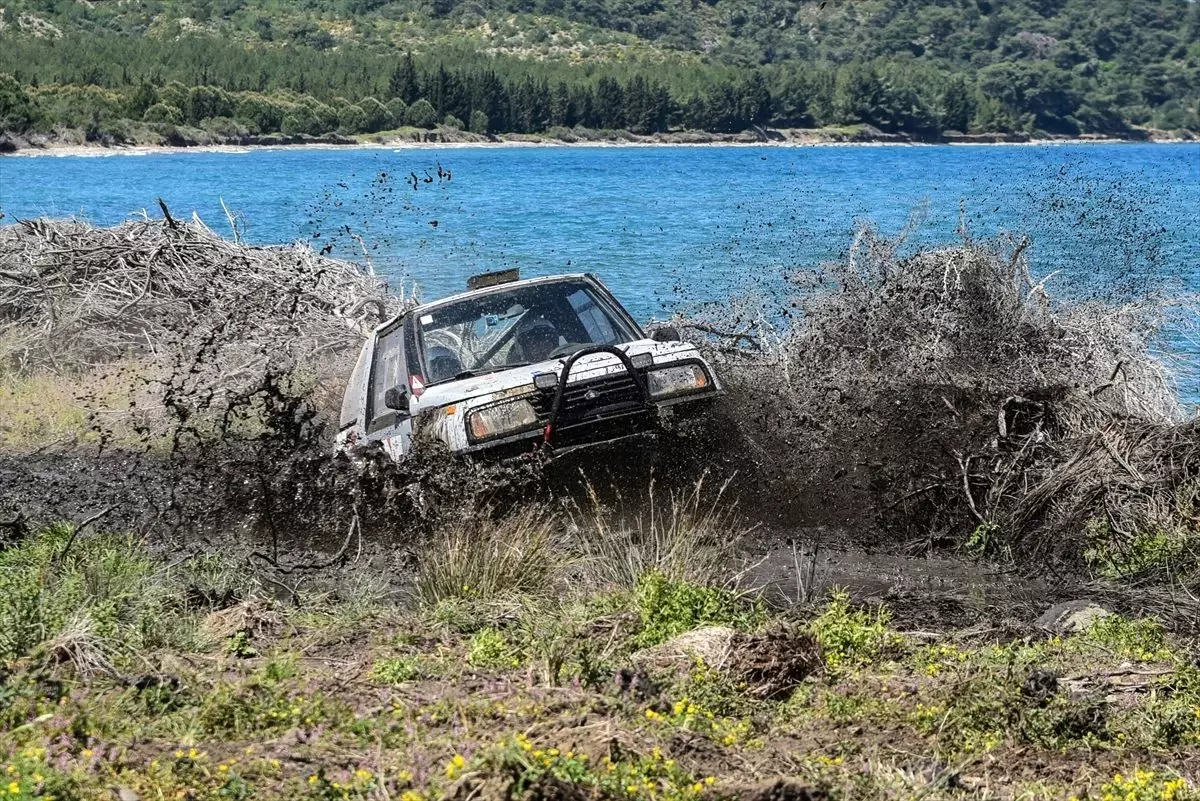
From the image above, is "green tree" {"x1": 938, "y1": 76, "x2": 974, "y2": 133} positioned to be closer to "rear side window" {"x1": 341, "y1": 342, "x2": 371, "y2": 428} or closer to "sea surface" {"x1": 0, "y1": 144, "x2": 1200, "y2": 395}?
"sea surface" {"x1": 0, "y1": 144, "x2": 1200, "y2": 395}

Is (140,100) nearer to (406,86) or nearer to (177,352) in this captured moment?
(406,86)

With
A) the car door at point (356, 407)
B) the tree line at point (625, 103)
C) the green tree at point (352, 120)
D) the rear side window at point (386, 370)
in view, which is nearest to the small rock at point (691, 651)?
the rear side window at point (386, 370)

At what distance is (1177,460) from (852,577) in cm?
222

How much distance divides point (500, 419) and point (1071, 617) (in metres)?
3.34

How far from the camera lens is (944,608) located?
27.5ft

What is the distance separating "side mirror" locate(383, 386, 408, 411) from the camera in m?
9.00

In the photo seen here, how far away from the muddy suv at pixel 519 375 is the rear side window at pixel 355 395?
2 cm

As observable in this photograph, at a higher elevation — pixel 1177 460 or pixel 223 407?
pixel 1177 460

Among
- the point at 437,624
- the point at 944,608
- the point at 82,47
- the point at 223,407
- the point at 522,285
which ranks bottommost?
the point at 82,47

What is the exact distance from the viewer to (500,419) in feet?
28.6

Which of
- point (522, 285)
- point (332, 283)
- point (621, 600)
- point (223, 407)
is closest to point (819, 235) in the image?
point (332, 283)

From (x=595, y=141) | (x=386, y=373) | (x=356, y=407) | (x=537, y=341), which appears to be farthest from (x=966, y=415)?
(x=595, y=141)

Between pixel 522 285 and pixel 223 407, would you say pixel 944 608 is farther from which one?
pixel 223 407

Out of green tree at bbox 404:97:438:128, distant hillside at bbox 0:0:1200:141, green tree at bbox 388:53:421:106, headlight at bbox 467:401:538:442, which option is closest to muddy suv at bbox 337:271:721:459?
headlight at bbox 467:401:538:442
